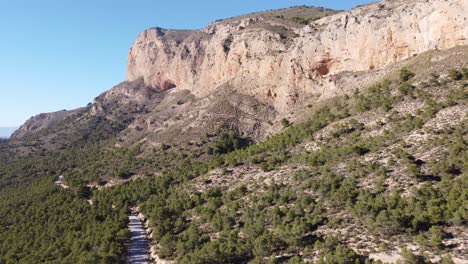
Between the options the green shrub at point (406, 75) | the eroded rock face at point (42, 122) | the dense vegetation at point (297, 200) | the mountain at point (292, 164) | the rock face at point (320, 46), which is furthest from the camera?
the eroded rock face at point (42, 122)

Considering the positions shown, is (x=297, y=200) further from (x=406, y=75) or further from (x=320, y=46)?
(x=320, y=46)

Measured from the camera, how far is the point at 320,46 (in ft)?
204

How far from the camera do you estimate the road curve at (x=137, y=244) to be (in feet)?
113

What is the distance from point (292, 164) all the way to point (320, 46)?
27531mm

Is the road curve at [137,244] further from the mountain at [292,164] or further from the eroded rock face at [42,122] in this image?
the eroded rock face at [42,122]

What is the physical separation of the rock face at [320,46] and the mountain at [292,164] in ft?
0.68

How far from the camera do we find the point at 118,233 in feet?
126

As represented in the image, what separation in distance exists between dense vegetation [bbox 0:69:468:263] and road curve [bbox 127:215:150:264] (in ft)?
3.66

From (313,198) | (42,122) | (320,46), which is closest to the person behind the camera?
(313,198)

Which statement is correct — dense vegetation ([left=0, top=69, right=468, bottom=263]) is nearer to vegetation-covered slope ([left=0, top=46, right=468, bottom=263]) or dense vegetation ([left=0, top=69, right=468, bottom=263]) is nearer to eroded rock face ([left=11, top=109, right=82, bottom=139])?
vegetation-covered slope ([left=0, top=46, right=468, bottom=263])

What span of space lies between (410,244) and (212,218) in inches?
712

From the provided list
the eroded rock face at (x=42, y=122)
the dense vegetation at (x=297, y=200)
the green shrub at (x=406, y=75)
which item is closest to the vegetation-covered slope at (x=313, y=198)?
the dense vegetation at (x=297, y=200)

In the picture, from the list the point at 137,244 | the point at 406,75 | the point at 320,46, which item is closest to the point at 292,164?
the point at 406,75

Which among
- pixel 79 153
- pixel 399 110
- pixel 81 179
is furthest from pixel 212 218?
pixel 79 153
